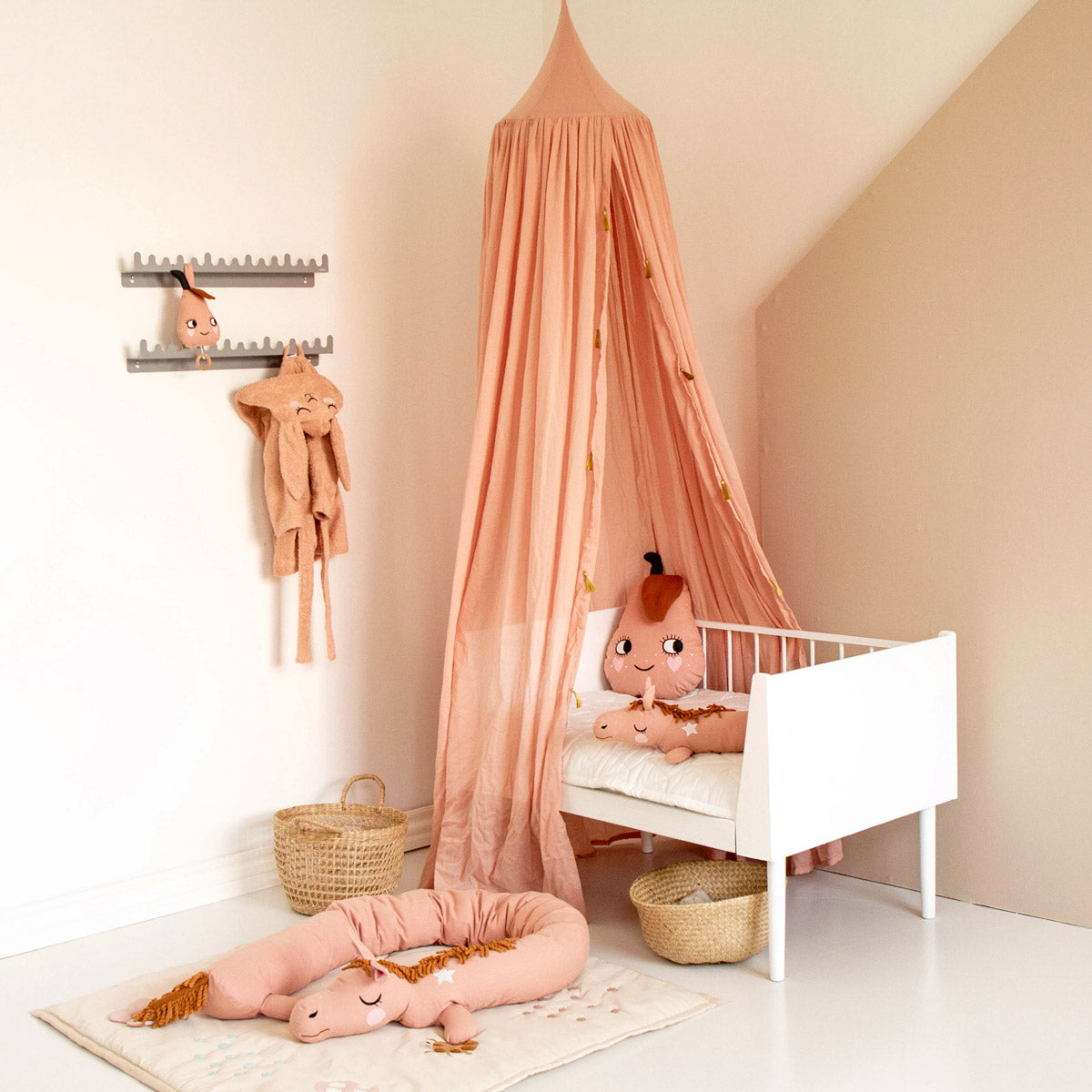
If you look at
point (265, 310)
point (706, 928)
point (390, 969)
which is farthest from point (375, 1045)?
point (265, 310)

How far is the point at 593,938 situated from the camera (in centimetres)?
326

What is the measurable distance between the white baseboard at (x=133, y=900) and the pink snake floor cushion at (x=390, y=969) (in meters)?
0.61

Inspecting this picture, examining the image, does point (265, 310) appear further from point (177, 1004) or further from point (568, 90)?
point (177, 1004)

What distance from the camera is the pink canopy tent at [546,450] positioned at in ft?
11.1

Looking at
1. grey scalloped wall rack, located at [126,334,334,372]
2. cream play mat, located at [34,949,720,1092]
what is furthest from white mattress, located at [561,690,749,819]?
grey scalloped wall rack, located at [126,334,334,372]

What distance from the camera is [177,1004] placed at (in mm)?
2693

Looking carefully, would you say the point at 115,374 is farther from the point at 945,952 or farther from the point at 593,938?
the point at 945,952

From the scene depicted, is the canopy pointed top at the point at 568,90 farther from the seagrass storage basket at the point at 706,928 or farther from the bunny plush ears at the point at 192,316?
the seagrass storage basket at the point at 706,928

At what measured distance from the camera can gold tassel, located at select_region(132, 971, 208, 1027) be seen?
105 inches

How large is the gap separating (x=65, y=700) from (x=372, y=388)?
1356 millimetres

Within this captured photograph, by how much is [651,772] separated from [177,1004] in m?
1.25

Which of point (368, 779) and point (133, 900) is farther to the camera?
point (368, 779)

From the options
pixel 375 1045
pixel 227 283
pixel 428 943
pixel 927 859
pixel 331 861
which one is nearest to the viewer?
pixel 375 1045

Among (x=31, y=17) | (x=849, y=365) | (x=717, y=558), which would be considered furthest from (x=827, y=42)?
(x=31, y=17)
